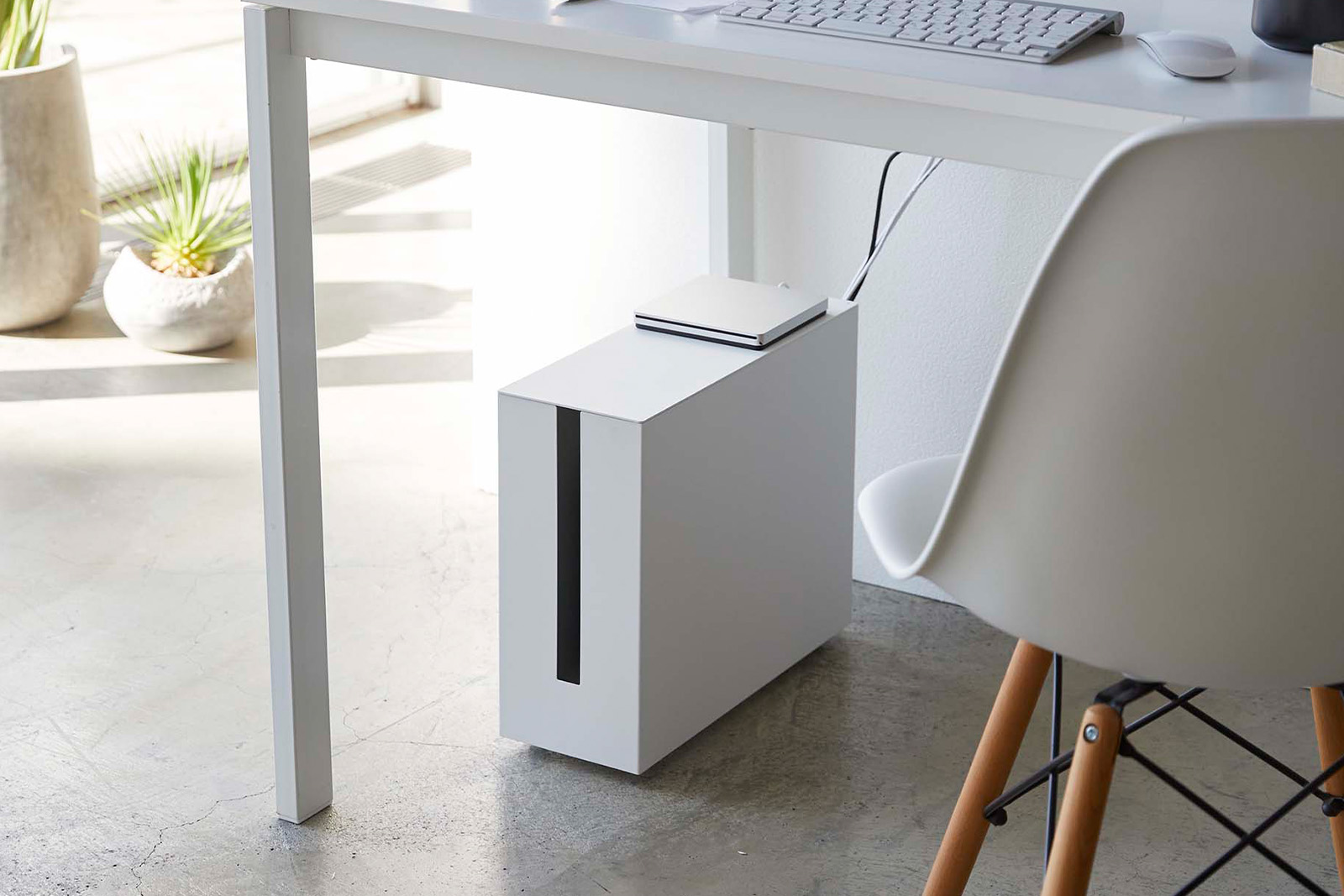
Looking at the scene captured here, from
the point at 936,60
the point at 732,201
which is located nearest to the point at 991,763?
the point at 936,60

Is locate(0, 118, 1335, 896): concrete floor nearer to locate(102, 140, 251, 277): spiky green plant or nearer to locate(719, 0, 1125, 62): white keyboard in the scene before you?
locate(102, 140, 251, 277): spiky green plant

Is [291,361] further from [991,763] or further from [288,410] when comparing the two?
[991,763]

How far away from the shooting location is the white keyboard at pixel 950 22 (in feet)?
4.30

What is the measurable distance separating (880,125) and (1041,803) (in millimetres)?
865

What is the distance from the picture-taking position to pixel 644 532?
1784 mm

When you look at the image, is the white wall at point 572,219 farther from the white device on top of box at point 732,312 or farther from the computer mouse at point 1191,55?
the computer mouse at point 1191,55

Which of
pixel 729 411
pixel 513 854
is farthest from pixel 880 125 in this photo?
pixel 513 854

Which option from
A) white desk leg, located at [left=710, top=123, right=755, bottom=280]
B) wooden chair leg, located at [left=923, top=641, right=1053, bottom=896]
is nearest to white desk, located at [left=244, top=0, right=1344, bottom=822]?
wooden chair leg, located at [left=923, top=641, right=1053, bottom=896]

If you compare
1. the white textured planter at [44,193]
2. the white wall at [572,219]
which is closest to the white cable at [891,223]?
the white wall at [572,219]

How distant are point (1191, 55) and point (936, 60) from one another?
0.63ft

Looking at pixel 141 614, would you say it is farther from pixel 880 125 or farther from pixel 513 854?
pixel 880 125

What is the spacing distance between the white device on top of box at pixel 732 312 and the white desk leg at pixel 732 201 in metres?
0.17

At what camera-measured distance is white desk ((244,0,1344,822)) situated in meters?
1.22

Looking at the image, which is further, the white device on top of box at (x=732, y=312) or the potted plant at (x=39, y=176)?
the potted plant at (x=39, y=176)
